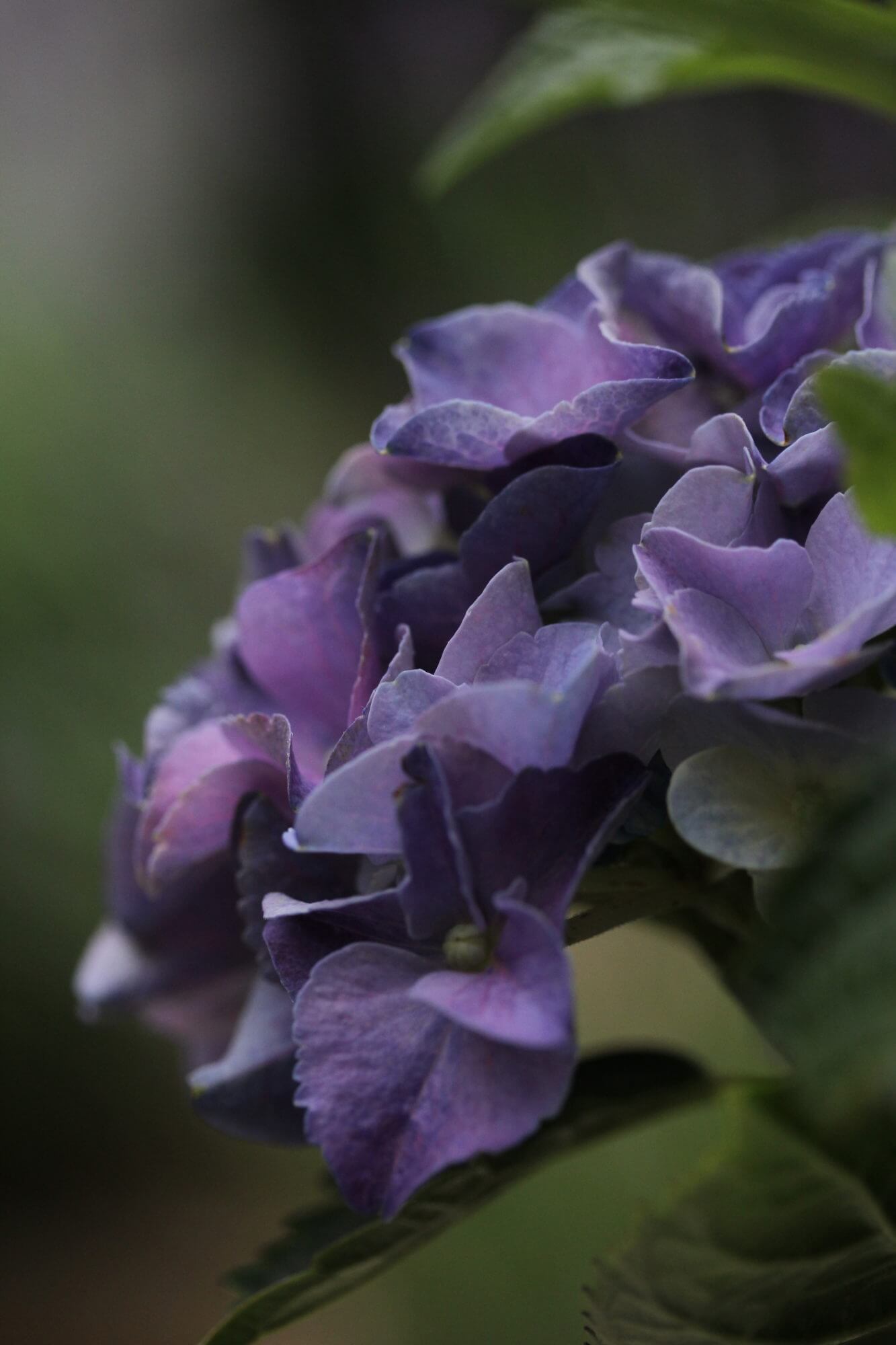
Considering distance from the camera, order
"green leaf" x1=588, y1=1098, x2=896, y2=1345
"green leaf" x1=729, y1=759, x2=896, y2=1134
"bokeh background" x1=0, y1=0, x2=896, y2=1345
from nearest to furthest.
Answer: "green leaf" x1=729, y1=759, x2=896, y2=1134 → "green leaf" x1=588, y1=1098, x2=896, y2=1345 → "bokeh background" x1=0, y1=0, x2=896, y2=1345

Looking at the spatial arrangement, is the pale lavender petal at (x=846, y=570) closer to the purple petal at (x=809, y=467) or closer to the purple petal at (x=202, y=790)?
the purple petal at (x=809, y=467)

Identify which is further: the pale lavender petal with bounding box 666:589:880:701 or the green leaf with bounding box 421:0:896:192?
the green leaf with bounding box 421:0:896:192

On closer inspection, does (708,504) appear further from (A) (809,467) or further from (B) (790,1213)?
(B) (790,1213)

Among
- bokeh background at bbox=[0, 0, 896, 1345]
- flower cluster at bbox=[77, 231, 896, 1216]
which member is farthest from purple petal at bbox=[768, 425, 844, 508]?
bokeh background at bbox=[0, 0, 896, 1345]

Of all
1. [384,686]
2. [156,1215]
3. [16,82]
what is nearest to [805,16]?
[384,686]

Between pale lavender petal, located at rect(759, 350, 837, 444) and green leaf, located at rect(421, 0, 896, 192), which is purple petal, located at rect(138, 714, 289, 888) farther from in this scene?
green leaf, located at rect(421, 0, 896, 192)

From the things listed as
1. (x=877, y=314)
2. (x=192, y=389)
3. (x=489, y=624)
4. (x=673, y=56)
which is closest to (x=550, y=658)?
(x=489, y=624)
